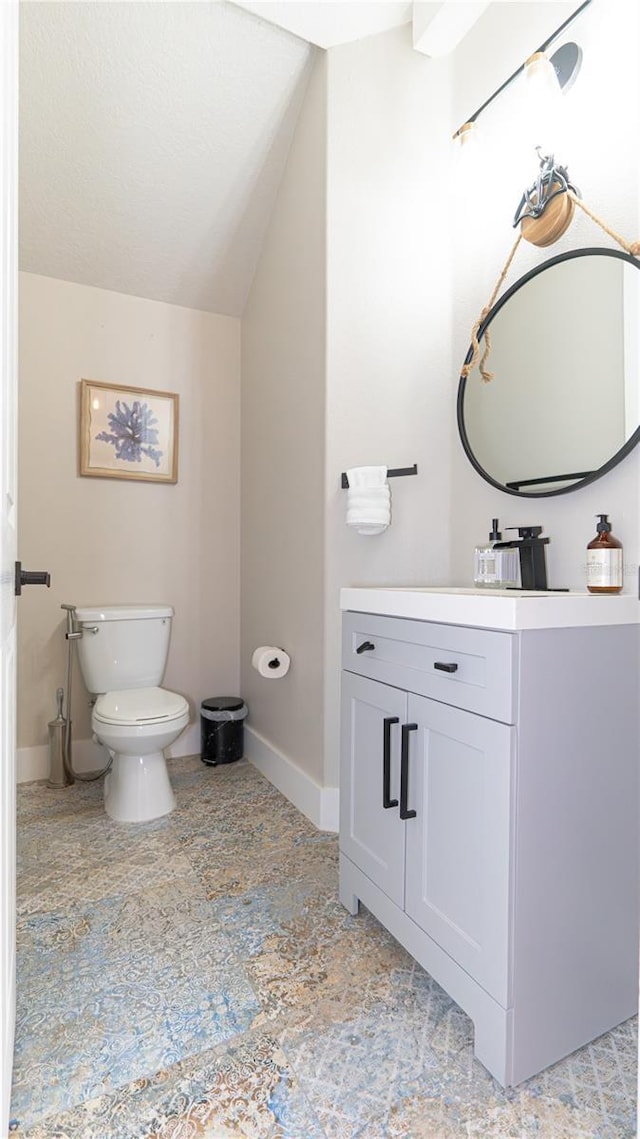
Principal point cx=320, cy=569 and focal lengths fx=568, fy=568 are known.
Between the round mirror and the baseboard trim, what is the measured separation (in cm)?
121

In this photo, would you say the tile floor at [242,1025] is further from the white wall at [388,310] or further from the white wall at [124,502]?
the white wall at [124,502]

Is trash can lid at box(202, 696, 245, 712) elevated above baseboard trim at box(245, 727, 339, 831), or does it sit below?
above

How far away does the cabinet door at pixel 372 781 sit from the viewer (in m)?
1.31

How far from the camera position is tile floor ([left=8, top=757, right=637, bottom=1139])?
96cm

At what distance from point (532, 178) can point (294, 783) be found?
2.15 m

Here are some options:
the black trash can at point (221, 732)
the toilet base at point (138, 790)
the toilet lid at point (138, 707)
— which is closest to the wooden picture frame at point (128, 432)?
the toilet lid at point (138, 707)

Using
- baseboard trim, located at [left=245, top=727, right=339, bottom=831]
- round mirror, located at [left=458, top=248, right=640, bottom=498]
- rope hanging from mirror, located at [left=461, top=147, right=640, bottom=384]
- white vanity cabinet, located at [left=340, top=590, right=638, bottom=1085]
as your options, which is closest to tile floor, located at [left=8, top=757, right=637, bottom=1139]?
white vanity cabinet, located at [left=340, top=590, right=638, bottom=1085]

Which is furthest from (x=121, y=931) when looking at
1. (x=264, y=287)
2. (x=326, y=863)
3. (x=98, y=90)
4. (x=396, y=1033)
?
(x=98, y=90)

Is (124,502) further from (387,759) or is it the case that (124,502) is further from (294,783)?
(387,759)

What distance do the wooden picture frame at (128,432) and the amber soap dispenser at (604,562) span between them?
192 centimetres

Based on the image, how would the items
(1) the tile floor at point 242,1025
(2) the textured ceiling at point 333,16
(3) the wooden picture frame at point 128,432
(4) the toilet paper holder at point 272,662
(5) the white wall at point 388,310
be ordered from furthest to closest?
(3) the wooden picture frame at point 128,432, (4) the toilet paper holder at point 272,662, (5) the white wall at point 388,310, (2) the textured ceiling at point 333,16, (1) the tile floor at point 242,1025

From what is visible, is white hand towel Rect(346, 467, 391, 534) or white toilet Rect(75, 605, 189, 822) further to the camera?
white toilet Rect(75, 605, 189, 822)

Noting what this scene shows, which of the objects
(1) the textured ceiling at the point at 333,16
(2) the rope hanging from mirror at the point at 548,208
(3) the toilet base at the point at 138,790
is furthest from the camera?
(3) the toilet base at the point at 138,790

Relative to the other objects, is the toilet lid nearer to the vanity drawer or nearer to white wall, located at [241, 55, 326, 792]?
white wall, located at [241, 55, 326, 792]
